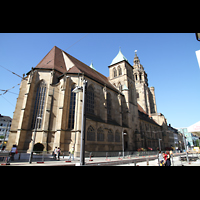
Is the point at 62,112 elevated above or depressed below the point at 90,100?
below

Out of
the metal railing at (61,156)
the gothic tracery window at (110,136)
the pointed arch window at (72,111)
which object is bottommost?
the metal railing at (61,156)

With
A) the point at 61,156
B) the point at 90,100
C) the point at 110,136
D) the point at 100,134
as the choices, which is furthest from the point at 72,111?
the point at 110,136

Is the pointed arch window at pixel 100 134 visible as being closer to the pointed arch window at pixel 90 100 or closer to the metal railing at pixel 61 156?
the metal railing at pixel 61 156

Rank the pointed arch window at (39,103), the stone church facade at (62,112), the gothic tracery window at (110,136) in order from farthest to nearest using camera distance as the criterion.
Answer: the gothic tracery window at (110,136) → the pointed arch window at (39,103) → the stone church facade at (62,112)

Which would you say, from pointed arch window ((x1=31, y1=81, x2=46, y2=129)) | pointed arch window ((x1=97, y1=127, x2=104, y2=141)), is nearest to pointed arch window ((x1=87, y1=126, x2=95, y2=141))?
pointed arch window ((x1=97, y1=127, x2=104, y2=141))

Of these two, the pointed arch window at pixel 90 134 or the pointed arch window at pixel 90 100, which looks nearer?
the pointed arch window at pixel 90 134

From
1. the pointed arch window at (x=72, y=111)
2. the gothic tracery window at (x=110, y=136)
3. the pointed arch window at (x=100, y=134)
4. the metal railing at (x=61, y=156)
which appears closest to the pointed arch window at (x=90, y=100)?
the pointed arch window at (x=72, y=111)

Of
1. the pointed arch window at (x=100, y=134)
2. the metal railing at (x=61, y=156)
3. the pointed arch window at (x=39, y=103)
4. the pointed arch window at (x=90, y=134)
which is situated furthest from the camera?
the pointed arch window at (x=100, y=134)

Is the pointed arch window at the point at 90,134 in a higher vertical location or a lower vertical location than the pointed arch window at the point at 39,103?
lower

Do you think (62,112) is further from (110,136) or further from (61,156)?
(110,136)

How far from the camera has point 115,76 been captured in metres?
43.8

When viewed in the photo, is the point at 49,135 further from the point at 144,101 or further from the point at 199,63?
the point at 144,101
